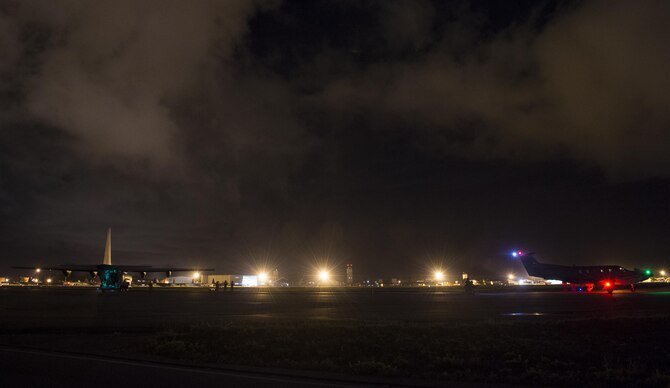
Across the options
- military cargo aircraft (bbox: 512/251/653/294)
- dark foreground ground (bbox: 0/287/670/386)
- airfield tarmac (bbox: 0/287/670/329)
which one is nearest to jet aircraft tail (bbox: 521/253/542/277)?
military cargo aircraft (bbox: 512/251/653/294)

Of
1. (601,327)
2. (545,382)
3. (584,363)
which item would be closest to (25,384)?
(545,382)

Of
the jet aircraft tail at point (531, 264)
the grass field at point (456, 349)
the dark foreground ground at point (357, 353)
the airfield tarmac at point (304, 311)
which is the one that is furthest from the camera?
the jet aircraft tail at point (531, 264)

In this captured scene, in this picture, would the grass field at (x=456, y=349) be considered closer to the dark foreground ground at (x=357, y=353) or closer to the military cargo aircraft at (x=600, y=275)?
the dark foreground ground at (x=357, y=353)

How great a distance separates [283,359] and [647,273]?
65210 mm

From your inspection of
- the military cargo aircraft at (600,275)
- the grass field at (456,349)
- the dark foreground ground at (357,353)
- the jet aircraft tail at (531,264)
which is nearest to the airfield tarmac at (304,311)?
the dark foreground ground at (357,353)

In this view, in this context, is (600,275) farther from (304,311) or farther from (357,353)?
(357,353)

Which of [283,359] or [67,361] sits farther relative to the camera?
[283,359]

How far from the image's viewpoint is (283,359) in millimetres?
13297

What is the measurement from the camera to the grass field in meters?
11.3

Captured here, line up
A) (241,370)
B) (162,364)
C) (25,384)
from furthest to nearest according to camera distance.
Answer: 1. (162,364)
2. (241,370)
3. (25,384)

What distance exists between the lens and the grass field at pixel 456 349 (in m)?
11.3

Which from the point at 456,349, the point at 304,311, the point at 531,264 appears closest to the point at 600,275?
the point at 531,264

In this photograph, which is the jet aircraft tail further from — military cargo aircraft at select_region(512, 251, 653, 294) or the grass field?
the grass field

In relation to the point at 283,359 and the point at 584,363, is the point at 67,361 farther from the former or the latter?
the point at 584,363
